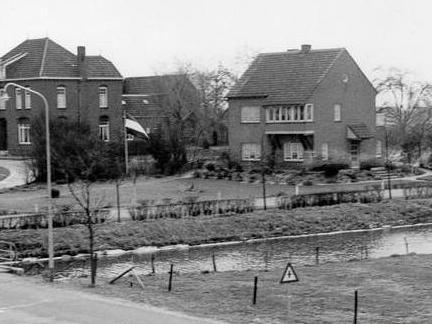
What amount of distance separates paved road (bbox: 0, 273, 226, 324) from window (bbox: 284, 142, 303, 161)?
41743 mm

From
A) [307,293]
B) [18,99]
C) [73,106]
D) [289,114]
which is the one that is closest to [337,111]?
[289,114]

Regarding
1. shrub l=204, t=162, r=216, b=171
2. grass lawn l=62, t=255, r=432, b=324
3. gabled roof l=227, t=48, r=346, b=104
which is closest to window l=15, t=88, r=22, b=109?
shrub l=204, t=162, r=216, b=171

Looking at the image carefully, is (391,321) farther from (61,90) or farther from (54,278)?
(61,90)

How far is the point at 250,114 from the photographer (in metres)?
73.8

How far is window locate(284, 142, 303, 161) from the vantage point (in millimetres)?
71188

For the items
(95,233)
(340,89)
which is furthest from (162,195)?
(340,89)

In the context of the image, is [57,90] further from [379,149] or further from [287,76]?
[379,149]

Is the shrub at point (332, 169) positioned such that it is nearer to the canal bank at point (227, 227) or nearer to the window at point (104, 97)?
the canal bank at point (227, 227)

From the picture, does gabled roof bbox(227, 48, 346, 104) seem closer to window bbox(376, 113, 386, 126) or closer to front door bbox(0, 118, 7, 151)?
window bbox(376, 113, 386, 126)

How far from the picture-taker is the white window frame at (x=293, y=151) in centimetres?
7112

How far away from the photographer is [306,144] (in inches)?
2785

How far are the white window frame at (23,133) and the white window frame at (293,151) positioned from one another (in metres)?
25.1

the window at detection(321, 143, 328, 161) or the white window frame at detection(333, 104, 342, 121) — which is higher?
the white window frame at detection(333, 104, 342, 121)

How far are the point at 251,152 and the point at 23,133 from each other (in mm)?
22605
